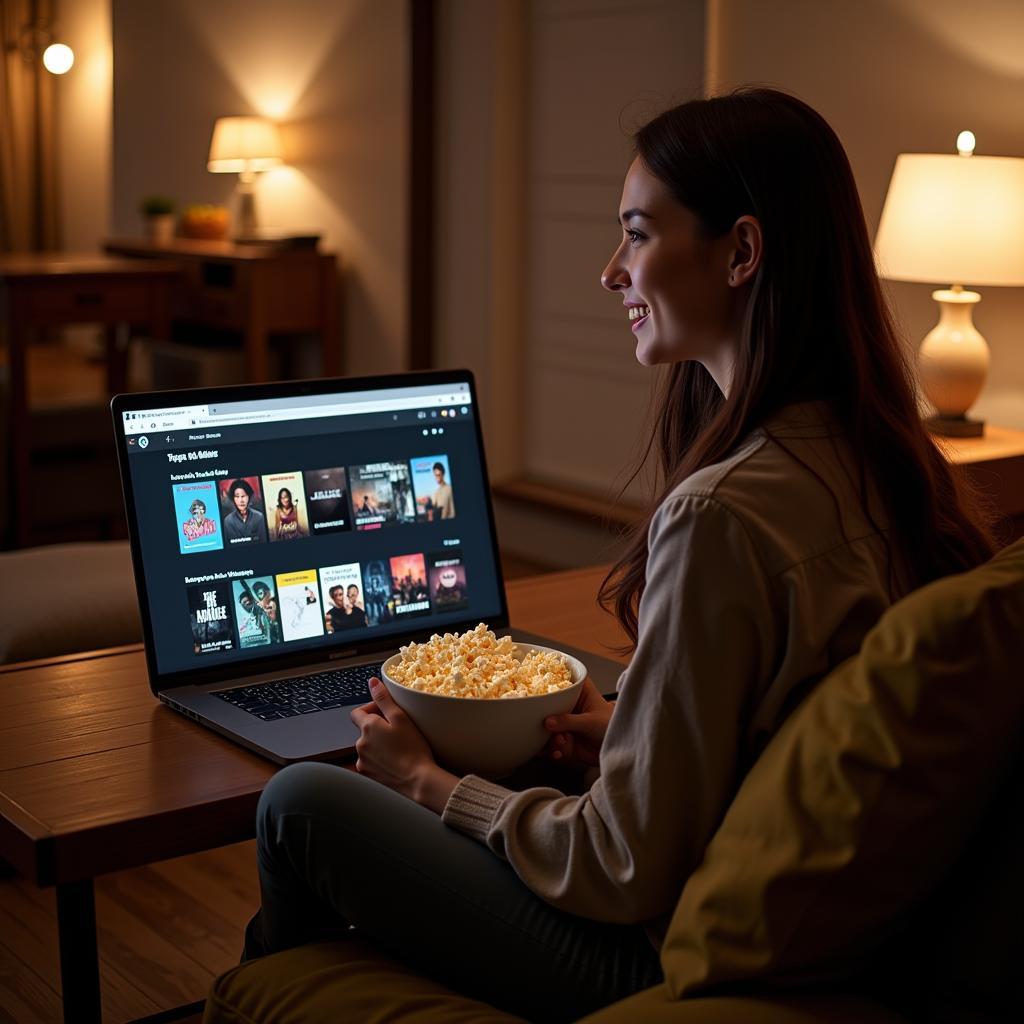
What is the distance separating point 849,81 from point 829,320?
8.21 feet

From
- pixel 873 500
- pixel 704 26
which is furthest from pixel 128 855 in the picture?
pixel 704 26

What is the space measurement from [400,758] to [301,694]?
23 cm

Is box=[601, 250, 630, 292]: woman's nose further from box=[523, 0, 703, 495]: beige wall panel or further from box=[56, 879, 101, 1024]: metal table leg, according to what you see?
box=[523, 0, 703, 495]: beige wall panel

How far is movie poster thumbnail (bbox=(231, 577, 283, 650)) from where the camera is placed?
147 centimetres

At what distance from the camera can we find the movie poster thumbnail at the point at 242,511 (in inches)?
58.0

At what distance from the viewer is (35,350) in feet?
25.4

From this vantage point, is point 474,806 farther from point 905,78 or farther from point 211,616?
point 905,78

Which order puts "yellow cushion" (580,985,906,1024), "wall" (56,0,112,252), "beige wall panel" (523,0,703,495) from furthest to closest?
"wall" (56,0,112,252) < "beige wall panel" (523,0,703,495) < "yellow cushion" (580,985,906,1024)

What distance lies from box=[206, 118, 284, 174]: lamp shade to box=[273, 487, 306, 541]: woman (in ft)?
14.2

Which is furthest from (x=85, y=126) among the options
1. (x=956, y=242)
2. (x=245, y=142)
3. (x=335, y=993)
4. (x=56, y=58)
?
(x=335, y=993)

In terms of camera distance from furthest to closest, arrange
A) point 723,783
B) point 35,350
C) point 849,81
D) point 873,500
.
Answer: point 35,350
point 849,81
point 873,500
point 723,783

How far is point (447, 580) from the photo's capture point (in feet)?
5.29

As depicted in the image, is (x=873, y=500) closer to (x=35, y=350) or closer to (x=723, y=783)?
(x=723, y=783)

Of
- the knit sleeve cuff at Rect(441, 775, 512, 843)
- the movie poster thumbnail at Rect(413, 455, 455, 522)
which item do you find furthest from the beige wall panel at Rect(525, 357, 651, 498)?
the knit sleeve cuff at Rect(441, 775, 512, 843)
